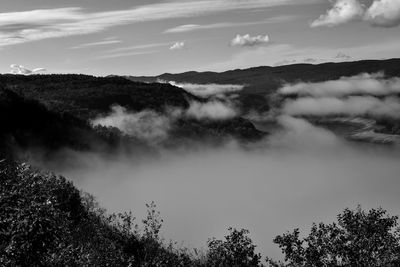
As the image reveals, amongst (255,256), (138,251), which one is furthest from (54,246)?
(138,251)

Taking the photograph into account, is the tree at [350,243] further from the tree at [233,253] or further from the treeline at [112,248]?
the tree at [233,253]

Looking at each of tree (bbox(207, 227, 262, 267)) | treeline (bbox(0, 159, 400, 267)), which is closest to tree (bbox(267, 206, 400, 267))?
treeline (bbox(0, 159, 400, 267))

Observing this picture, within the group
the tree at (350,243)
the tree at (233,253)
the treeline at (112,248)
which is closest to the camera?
the treeline at (112,248)

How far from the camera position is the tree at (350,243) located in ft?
130

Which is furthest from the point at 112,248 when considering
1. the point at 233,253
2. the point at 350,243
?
the point at 350,243

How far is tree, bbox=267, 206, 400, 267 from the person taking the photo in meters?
39.6

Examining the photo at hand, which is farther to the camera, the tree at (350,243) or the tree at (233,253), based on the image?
the tree at (233,253)

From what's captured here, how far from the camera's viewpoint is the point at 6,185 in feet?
112

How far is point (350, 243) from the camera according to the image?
40250 mm

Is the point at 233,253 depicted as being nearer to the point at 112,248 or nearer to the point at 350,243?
the point at 350,243

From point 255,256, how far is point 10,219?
1036 inches

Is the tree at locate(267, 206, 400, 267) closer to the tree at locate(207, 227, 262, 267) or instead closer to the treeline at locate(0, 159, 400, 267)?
the treeline at locate(0, 159, 400, 267)

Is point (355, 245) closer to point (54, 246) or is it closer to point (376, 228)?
point (376, 228)

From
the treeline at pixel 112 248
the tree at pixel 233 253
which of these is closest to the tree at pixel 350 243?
the treeline at pixel 112 248
